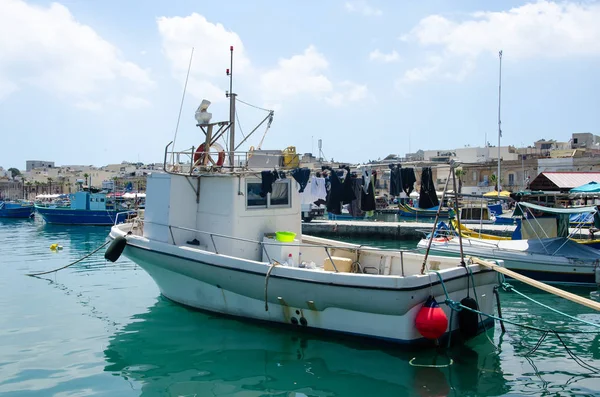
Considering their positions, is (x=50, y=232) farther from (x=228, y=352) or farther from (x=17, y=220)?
(x=228, y=352)

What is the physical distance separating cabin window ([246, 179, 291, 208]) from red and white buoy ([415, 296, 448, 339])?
14.0ft

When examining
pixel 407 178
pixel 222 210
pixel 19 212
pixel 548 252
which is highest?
pixel 407 178

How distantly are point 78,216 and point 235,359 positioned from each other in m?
36.7

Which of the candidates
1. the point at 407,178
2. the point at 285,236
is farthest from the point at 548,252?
the point at 285,236

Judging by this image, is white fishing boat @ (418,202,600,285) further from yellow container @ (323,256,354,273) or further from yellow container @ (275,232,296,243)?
yellow container @ (275,232,296,243)

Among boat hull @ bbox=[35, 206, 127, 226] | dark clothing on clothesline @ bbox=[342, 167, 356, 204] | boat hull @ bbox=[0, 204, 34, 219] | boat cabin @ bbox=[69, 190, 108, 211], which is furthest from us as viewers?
boat hull @ bbox=[0, 204, 34, 219]

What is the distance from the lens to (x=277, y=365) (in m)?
8.60

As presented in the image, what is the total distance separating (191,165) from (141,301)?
13.1ft

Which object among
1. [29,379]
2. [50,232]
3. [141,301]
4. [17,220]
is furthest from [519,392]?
[17,220]

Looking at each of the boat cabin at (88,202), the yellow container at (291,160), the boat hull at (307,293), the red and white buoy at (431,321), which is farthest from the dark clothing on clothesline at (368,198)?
the boat cabin at (88,202)

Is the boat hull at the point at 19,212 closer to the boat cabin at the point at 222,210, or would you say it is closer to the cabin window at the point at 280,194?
the boat cabin at the point at 222,210

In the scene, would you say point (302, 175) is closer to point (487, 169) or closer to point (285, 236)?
point (285, 236)

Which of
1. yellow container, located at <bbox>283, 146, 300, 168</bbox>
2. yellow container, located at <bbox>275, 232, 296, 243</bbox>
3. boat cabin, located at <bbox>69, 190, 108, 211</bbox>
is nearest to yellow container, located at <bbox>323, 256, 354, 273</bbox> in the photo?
yellow container, located at <bbox>275, 232, 296, 243</bbox>

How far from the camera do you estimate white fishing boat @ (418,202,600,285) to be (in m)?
15.5
